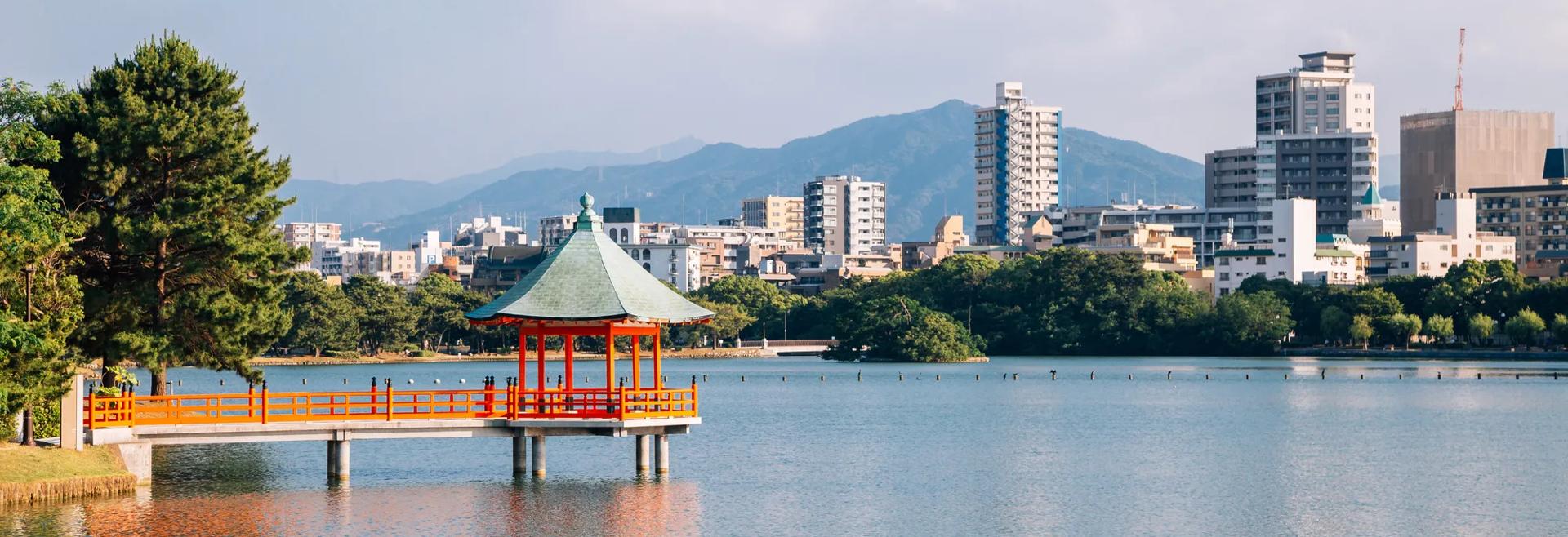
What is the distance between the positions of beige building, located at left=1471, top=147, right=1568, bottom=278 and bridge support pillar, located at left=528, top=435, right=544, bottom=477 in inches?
6439

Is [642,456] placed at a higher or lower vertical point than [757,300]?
lower

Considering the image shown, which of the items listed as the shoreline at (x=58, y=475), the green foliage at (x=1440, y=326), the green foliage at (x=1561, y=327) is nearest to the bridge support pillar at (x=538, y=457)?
the shoreline at (x=58, y=475)

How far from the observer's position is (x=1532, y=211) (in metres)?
194

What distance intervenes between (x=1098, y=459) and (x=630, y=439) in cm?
1435

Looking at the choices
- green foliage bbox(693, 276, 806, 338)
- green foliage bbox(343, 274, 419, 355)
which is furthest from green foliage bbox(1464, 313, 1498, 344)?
green foliage bbox(343, 274, 419, 355)

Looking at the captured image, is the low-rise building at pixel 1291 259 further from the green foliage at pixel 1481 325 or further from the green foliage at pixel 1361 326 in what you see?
the green foliage at pixel 1481 325

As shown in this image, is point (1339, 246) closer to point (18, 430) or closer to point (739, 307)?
point (739, 307)

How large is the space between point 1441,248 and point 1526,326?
5106 centimetres

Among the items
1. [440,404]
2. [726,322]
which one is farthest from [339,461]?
[726,322]

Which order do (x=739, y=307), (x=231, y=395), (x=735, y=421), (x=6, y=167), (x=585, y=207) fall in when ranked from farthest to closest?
(x=739, y=307)
(x=735, y=421)
(x=585, y=207)
(x=231, y=395)
(x=6, y=167)

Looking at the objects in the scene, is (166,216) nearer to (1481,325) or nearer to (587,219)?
(587,219)

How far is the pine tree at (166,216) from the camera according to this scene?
43812mm

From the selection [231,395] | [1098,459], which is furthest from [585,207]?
[1098,459]

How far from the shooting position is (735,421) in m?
70.3
